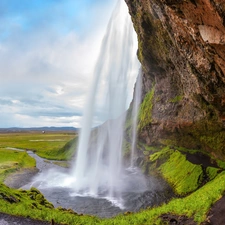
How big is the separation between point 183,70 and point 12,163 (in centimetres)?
4403

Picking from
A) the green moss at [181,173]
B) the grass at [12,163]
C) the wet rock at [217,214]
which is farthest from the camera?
the grass at [12,163]

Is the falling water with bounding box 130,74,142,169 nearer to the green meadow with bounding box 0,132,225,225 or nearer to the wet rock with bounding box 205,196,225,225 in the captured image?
the green meadow with bounding box 0,132,225,225

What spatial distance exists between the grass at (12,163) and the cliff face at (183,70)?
93.0ft

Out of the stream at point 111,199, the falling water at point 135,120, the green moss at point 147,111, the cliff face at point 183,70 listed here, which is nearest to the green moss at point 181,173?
the stream at point 111,199

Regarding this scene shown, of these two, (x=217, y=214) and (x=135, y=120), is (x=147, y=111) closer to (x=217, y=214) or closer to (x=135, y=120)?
(x=135, y=120)

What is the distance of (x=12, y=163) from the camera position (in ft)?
190

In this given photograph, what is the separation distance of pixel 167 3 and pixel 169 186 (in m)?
25.4

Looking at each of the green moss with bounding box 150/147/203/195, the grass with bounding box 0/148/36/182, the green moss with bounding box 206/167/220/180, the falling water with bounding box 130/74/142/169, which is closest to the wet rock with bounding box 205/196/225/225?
the green moss with bounding box 150/147/203/195

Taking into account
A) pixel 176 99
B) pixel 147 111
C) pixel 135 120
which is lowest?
pixel 135 120

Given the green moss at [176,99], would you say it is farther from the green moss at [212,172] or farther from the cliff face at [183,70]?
the green moss at [212,172]

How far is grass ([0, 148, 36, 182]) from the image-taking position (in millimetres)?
49562

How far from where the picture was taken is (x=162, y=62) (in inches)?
1794

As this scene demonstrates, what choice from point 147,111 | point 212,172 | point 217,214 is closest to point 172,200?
point 212,172

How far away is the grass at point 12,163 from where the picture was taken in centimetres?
4956
